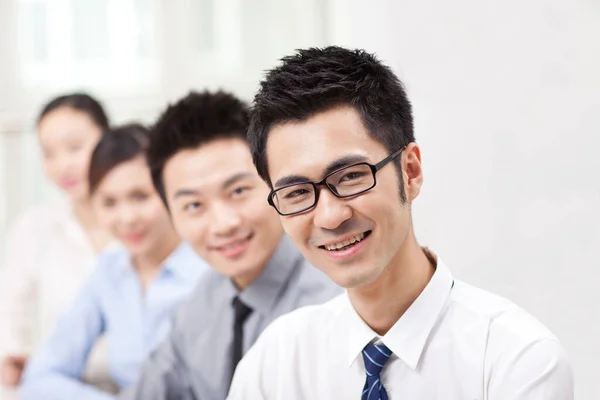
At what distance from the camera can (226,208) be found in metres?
1.57

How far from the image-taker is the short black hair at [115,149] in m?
1.96

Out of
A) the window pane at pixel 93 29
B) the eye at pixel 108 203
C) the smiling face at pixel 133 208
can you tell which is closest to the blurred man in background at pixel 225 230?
the smiling face at pixel 133 208

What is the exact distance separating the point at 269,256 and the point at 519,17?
0.69m

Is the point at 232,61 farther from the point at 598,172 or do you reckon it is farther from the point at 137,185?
the point at 598,172

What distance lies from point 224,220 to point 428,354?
58 centimetres

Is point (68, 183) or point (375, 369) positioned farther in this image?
point (68, 183)

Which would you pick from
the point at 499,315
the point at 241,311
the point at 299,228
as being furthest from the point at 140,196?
the point at 499,315

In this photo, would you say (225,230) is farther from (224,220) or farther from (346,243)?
(346,243)

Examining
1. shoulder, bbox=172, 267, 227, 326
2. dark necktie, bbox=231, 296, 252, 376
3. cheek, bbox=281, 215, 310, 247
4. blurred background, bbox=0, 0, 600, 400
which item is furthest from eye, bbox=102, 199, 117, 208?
cheek, bbox=281, 215, 310, 247

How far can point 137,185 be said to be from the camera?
194cm

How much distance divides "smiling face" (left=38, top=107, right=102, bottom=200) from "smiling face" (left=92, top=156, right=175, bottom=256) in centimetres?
10

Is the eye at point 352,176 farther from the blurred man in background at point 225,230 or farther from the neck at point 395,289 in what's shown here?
the blurred man in background at point 225,230

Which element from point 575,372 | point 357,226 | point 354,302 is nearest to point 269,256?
point 354,302

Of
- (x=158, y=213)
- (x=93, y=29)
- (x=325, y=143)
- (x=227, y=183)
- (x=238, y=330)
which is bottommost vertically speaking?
(x=238, y=330)
